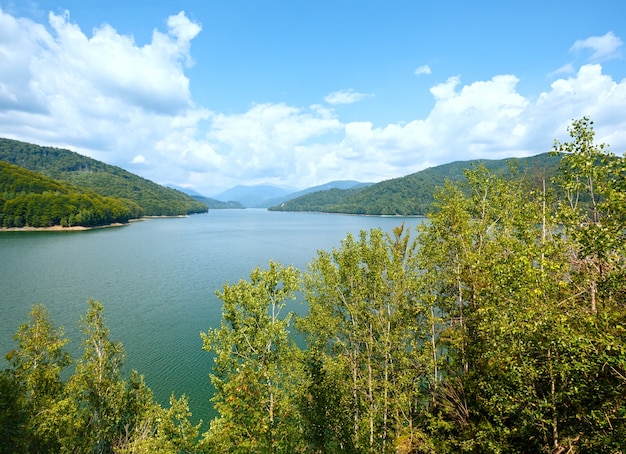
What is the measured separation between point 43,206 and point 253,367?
138114mm

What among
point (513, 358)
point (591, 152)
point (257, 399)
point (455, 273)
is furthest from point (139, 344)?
point (591, 152)

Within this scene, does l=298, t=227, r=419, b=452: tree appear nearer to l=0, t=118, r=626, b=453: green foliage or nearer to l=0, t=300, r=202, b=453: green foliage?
l=0, t=118, r=626, b=453: green foliage

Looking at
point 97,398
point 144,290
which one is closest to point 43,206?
point 144,290

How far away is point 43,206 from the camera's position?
115 metres

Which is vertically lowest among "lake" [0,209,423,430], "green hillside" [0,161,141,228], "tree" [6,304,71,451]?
"lake" [0,209,423,430]

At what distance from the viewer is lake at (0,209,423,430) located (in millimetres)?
28031

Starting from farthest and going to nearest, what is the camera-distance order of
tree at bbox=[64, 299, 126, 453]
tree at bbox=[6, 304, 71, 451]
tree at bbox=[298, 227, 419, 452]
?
tree at bbox=[64, 299, 126, 453]
tree at bbox=[298, 227, 419, 452]
tree at bbox=[6, 304, 71, 451]

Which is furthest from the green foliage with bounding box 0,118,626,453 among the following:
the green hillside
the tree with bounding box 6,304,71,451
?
the green hillside

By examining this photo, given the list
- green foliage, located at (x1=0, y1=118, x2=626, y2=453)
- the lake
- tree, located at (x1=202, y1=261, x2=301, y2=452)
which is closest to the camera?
green foliage, located at (x1=0, y1=118, x2=626, y2=453)

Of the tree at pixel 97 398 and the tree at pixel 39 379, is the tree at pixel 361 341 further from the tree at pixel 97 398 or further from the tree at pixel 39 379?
the tree at pixel 39 379

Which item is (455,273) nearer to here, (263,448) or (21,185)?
(263,448)

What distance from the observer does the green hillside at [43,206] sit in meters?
110

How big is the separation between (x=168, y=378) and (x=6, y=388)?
14588 millimetres

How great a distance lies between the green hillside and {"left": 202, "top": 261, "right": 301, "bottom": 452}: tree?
434ft
